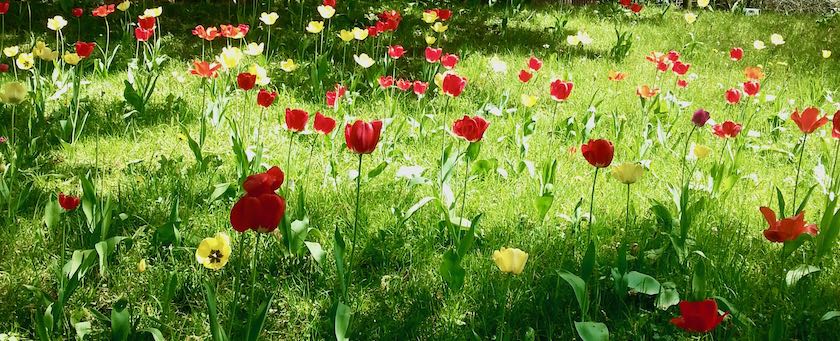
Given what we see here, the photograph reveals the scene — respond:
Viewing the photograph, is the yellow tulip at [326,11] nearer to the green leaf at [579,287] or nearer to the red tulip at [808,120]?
the red tulip at [808,120]

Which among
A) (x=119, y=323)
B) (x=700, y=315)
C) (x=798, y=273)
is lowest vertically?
(x=119, y=323)

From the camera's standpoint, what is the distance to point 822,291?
1.88 m

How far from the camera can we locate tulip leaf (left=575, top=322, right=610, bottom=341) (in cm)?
140

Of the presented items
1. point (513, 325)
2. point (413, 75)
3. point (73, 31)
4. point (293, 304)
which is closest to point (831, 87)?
point (413, 75)

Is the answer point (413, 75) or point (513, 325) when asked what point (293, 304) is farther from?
point (413, 75)

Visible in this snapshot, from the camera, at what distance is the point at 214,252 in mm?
1602

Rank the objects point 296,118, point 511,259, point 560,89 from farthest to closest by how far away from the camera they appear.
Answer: point 560,89
point 296,118
point 511,259

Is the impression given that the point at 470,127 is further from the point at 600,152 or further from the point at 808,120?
the point at 808,120

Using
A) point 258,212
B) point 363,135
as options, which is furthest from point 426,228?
point 258,212

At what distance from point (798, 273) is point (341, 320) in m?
1.15

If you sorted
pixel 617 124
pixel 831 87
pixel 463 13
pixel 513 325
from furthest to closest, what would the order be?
pixel 463 13 → pixel 831 87 → pixel 617 124 → pixel 513 325

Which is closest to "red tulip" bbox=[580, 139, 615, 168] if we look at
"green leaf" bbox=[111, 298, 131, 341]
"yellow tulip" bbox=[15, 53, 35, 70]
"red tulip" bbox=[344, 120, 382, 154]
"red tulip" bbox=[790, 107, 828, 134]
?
"red tulip" bbox=[344, 120, 382, 154]

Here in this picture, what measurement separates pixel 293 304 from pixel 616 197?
1.18 meters

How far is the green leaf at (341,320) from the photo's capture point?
57.9 inches
